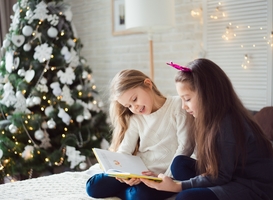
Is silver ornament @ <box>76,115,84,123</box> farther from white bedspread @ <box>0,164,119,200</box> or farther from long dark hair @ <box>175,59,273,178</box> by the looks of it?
long dark hair @ <box>175,59,273,178</box>

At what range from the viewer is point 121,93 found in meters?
1.79

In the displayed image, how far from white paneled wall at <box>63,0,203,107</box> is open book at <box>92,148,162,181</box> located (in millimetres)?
1237

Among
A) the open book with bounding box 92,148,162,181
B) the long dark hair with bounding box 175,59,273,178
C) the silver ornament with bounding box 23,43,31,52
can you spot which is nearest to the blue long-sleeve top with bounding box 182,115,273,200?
the long dark hair with bounding box 175,59,273,178

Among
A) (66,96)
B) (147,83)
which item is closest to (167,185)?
(147,83)

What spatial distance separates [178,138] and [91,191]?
48cm

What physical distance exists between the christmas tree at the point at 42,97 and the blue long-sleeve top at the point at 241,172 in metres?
1.49

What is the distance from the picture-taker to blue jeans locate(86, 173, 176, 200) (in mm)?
→ 1640

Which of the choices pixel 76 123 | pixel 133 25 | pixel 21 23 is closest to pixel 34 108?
pixel 76 123

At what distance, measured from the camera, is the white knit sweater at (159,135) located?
1.85 m

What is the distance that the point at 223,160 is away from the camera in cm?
A: 142

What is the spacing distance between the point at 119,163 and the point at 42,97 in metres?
1.23

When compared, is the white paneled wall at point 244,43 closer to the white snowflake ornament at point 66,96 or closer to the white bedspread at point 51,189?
A: the white snowflake ornament at point 66,96

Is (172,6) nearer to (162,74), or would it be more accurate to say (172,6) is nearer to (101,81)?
(162,74)

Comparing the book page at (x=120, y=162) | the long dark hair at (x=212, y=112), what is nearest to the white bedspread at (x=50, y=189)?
the book page at (x=120, y=162)
